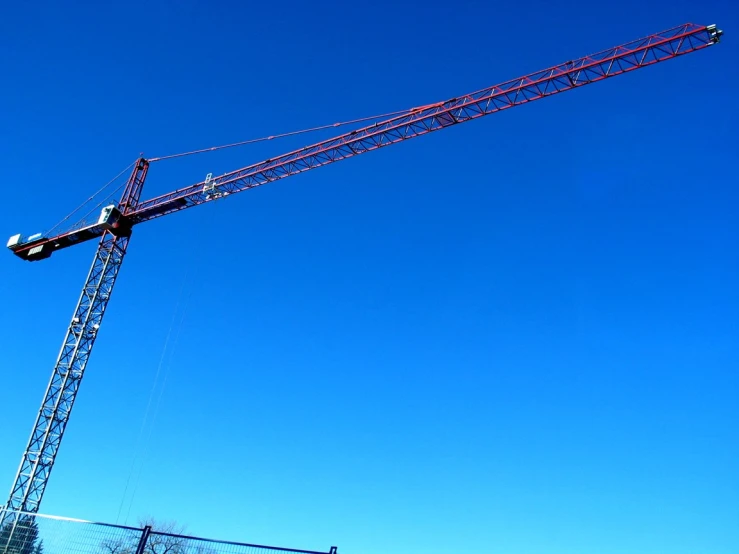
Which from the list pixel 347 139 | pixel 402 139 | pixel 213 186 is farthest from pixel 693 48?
pixel 213 186

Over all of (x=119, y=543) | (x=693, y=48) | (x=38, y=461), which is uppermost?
(x=693, y=48)

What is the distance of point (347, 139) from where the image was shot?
50.3 metres

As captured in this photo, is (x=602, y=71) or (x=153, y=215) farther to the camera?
(x=153, y=215)

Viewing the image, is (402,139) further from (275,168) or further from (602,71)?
(602,71)

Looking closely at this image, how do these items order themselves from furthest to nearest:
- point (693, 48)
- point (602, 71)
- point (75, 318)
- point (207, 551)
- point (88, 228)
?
1. point (88, 228)
2. point (75, 318)
3. point (602, 71)
4. point (693, 48)
5. point (207, 551)

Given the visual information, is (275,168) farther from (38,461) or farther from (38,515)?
(38,515)

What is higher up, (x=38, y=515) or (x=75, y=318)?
(x=75, y=318)

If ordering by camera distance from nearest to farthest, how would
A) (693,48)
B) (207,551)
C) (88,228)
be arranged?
(207,551) < (693,48) < (88,228)

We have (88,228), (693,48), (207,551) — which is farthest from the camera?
(88,228)

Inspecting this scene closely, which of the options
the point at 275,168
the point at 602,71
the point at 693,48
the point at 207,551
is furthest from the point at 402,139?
the point at 207,551

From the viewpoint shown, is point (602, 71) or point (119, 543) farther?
point (602, 71)

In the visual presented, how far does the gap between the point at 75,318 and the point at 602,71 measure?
4588 centimetres

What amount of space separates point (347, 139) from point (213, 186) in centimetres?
1254

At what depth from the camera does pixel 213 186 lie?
171ft
